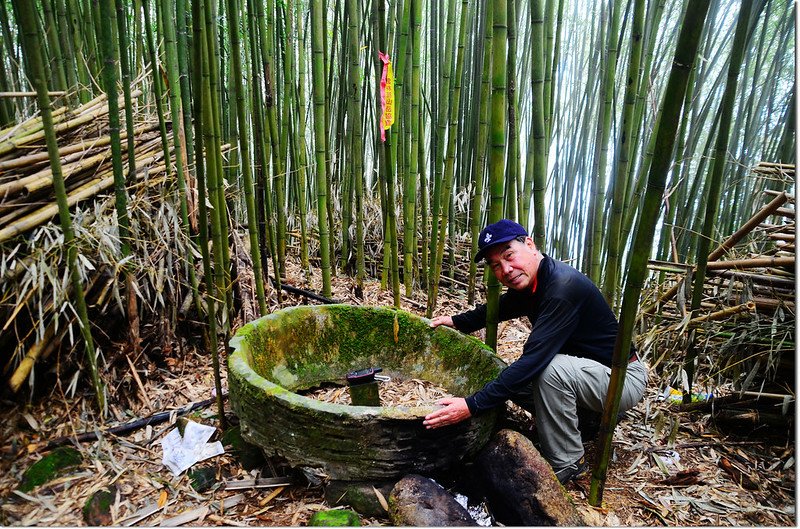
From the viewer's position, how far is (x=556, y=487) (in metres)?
1.54

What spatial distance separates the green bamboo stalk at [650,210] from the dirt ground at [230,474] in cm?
36

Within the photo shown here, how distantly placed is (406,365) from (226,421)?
0.88 metres

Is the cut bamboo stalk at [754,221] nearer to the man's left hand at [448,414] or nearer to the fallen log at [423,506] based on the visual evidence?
the man's left hand at [448,414]

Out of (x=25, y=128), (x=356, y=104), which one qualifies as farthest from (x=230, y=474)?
(x=356, y=104)

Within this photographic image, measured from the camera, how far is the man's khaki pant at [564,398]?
1791 mm

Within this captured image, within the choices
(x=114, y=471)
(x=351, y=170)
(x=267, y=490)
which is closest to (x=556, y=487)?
(x=267, y=490)

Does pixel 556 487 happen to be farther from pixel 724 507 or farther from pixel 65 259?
pixel 65 259

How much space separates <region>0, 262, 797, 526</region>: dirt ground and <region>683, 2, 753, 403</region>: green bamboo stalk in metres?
0.34

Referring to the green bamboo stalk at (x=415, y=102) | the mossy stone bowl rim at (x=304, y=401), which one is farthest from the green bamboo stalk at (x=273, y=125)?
the mossy stone bowl rim at (x=304, y=401)

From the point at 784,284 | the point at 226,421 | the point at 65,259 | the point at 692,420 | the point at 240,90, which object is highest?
the point at 240,90

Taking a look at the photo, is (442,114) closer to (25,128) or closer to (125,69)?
(125,69)

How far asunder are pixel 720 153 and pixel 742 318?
74cm

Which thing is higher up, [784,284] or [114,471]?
[784,284]

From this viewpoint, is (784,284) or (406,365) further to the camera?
(406,365)
